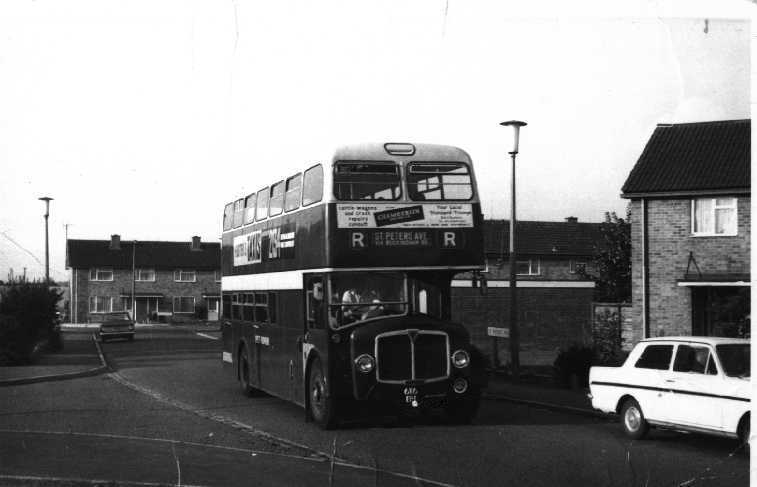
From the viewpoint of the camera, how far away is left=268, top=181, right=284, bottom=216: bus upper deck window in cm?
1705

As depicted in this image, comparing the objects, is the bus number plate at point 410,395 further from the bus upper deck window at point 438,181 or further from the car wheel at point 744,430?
the car wheel at point 744,430

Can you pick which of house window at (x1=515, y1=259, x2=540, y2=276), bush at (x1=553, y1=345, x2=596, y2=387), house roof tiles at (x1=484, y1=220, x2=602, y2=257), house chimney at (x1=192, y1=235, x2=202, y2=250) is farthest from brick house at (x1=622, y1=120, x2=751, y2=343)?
house chimney at (x1=192, y1=235, x2=202, y2=250)

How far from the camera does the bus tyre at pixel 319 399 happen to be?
1417 centimetres

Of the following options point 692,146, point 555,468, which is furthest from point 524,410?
point 692,146

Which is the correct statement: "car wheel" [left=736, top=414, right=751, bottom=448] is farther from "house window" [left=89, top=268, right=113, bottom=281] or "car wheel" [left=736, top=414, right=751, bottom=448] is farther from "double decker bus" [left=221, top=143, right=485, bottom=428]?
"house window" [left=89, top=268, right=113, bottom=281]

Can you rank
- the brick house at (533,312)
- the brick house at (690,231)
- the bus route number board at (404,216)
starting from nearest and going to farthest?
the bus route number board at (404,216) → the brick house at (690,231) → the brick house at (533,312)

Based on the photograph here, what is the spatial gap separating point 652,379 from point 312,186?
5.58 meters

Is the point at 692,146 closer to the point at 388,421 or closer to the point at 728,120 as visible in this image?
the point at 728,120

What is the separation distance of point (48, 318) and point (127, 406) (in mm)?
19711

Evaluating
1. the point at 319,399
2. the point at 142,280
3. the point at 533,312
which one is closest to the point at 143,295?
the point at 142,280

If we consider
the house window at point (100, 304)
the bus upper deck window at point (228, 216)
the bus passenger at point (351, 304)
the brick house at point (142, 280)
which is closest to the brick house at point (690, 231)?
the bus upper deck window at point (228, 216)

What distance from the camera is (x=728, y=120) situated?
29984 millimetres

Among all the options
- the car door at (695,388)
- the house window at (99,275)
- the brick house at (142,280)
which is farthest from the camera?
the house window at (99,275)

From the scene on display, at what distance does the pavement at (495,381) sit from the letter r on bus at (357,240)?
4.87m
